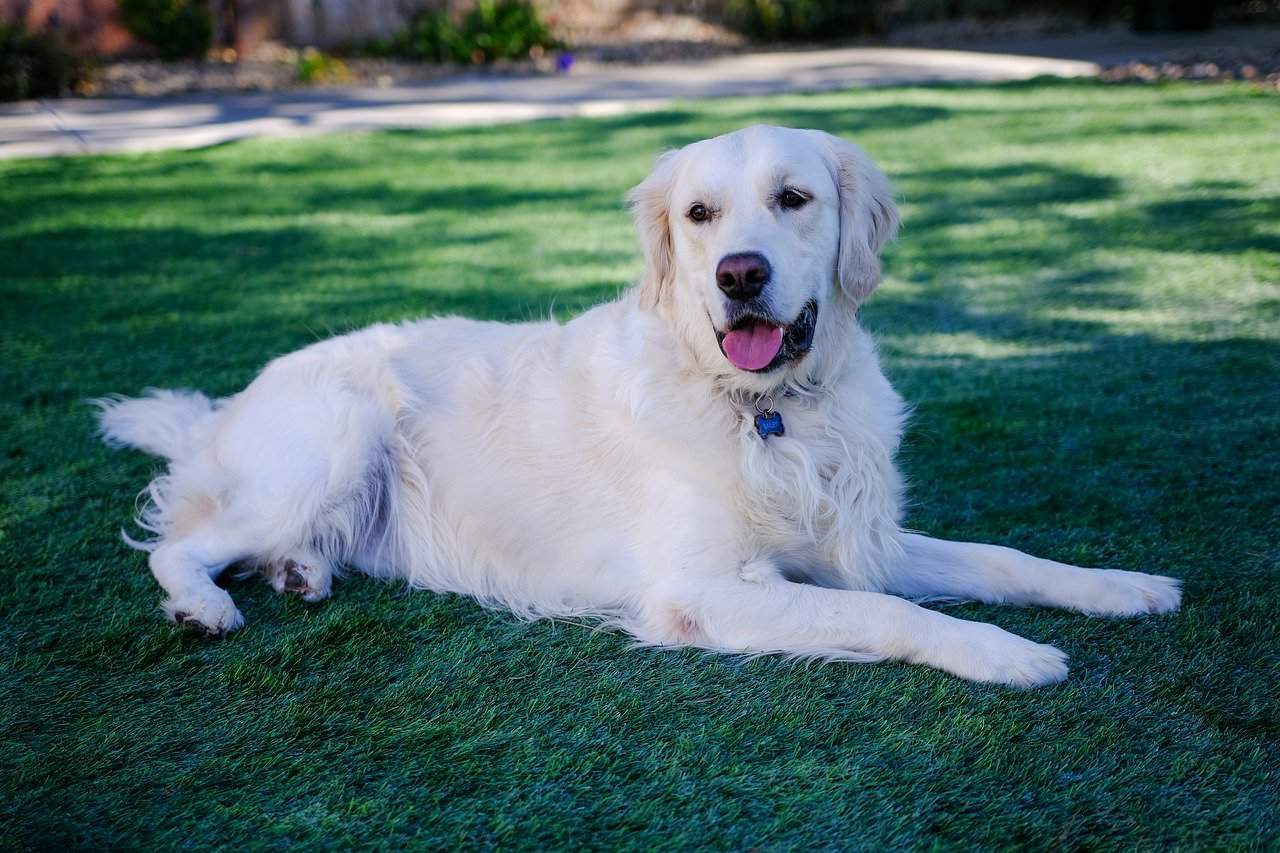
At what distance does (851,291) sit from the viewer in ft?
10.5

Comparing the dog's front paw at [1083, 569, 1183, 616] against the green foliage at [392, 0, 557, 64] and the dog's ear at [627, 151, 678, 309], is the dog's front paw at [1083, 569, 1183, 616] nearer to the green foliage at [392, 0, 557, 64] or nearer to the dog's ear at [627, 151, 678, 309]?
the dog's ear at [627, 151, 678, 309]

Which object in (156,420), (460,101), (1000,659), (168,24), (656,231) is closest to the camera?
(1000,659)

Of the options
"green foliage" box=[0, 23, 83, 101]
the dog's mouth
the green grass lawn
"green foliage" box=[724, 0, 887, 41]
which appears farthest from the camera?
"green foliage" box=[724, 0, 887, 41]

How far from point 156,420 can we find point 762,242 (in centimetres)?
262

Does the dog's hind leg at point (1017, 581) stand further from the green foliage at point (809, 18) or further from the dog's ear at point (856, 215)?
the green foliage at point (809, 18)

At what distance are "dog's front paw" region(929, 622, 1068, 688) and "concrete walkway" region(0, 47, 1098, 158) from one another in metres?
9.73

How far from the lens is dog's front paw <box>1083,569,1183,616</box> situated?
3.04m

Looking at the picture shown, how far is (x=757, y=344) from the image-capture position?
303cm

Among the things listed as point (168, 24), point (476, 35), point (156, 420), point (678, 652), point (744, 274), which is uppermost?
point (168, 24)

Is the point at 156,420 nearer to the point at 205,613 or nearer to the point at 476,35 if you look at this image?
the point at 205,613

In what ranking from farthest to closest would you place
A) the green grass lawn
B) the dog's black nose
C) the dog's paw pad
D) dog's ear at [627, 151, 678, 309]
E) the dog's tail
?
the dog's tail < the dog's paw pad < dog's ear at [627, 151, 678, 309] < the dog's black nose < the green grass lawn

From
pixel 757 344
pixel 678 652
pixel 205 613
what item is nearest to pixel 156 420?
pixel 205 613

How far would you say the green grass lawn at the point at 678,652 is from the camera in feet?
7.66

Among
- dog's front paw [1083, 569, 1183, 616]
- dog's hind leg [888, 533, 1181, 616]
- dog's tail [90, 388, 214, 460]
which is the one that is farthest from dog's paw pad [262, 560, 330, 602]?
dog's front paw [1083, 569, 1183, 616]
